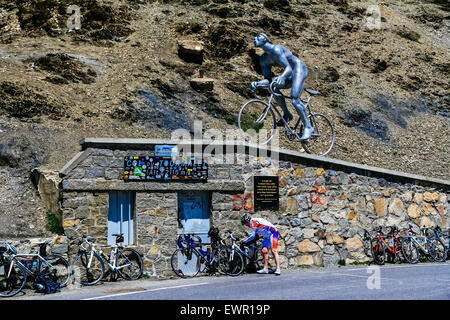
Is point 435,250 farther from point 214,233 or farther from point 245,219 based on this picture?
point 214,233

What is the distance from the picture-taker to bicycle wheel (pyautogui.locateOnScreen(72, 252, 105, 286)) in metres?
11.3

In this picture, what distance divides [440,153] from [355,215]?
9.25 metres

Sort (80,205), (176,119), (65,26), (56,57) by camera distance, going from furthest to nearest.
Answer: (65,26), (56,57), (176,119), (80,205)

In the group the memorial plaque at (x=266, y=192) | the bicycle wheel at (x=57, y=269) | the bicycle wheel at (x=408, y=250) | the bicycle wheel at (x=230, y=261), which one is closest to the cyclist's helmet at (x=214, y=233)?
the bicycle wheel at (x=230, y=261)

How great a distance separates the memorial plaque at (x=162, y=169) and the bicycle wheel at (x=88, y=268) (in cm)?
184

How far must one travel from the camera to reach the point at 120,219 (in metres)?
12.1

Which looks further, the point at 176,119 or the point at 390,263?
the point at 176,119

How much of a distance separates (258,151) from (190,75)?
9756mm

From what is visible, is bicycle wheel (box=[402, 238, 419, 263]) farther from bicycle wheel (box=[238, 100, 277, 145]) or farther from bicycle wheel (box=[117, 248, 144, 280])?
bicycle wheel (box=[117, 248, 144, 280])

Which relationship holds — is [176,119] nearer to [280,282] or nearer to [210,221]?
[210,221]

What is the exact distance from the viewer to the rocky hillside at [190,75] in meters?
15.6

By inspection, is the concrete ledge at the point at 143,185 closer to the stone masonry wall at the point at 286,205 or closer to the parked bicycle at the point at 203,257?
the stone masonry wall at the point at 286,205

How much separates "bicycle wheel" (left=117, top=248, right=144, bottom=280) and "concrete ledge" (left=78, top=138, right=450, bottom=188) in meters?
2.19

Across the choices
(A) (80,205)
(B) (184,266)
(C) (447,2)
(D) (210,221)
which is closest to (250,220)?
(D) (210,221)
